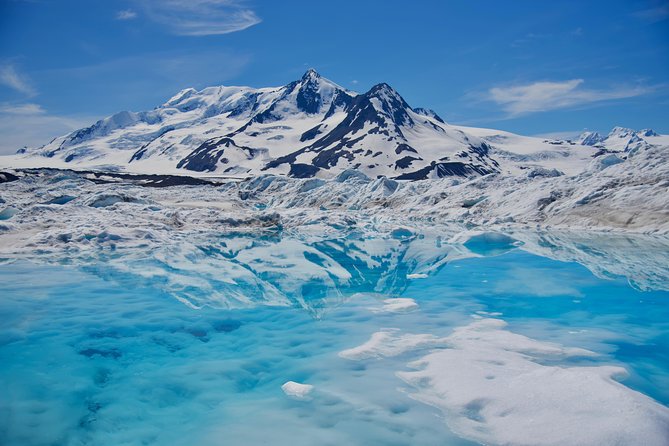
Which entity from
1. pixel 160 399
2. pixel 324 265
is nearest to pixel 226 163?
pixel 324 265

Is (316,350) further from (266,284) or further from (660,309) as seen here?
(660,309)

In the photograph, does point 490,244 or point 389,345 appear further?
point 490,244

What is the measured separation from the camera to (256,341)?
28.3 ft

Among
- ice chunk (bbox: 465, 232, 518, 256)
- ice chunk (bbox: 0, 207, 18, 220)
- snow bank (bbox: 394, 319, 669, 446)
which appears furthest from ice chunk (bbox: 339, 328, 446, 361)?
ice chunk (bbox: 0, 207, 18, 220)

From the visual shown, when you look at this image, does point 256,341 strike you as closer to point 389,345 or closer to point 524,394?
point 389,345

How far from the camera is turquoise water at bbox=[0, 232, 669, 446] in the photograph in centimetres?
545

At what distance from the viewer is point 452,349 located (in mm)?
7531

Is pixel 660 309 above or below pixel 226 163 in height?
below

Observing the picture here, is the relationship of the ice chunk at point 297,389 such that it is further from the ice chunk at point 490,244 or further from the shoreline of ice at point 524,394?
the ice chunk at point 490,244

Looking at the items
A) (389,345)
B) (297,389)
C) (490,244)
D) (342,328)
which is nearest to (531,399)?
(389,345)

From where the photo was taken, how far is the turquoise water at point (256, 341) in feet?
17.9

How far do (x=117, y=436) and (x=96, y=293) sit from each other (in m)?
7.91

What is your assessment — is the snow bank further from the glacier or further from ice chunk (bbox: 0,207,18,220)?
ice chunk (bbox: 0,207,18,220)

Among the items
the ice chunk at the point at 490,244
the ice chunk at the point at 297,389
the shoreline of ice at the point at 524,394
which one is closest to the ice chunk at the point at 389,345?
the shoreline of ice at the point at 524,394
